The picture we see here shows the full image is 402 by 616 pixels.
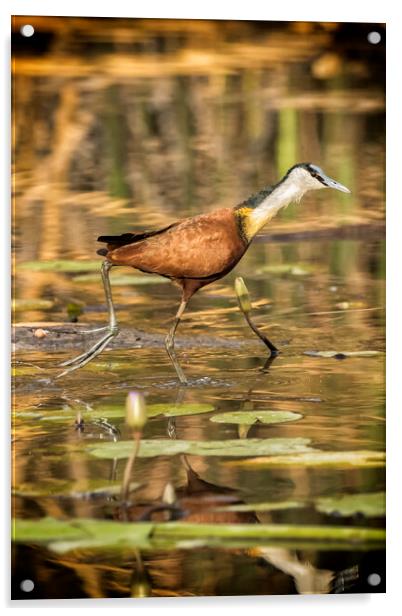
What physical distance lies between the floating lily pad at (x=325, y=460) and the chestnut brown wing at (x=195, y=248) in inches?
15.1

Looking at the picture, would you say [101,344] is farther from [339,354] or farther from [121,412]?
[339,354]

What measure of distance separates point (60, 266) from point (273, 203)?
0.43 meters

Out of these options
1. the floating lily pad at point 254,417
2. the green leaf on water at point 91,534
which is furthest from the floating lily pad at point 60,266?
the green leaf on water at point 91,534

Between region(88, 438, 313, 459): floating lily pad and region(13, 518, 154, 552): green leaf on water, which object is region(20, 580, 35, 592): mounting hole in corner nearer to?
region(13, 518, 154, 552): green leaf on water

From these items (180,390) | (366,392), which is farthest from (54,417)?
(366,392)

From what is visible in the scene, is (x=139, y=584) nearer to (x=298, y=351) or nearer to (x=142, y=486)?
(x=142, y=486)

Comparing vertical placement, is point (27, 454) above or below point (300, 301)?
below

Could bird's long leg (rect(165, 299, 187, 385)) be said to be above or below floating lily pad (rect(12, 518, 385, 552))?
above

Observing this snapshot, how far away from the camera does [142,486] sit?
227 cm

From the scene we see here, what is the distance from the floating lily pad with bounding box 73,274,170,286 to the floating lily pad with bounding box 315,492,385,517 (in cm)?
53

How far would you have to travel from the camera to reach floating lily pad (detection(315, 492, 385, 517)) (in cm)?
227

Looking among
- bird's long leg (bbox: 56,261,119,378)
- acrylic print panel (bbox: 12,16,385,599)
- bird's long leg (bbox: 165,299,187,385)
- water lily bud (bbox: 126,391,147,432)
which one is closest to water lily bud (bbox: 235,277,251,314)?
acrylic print panel (bbox: 12,16,385,599)
